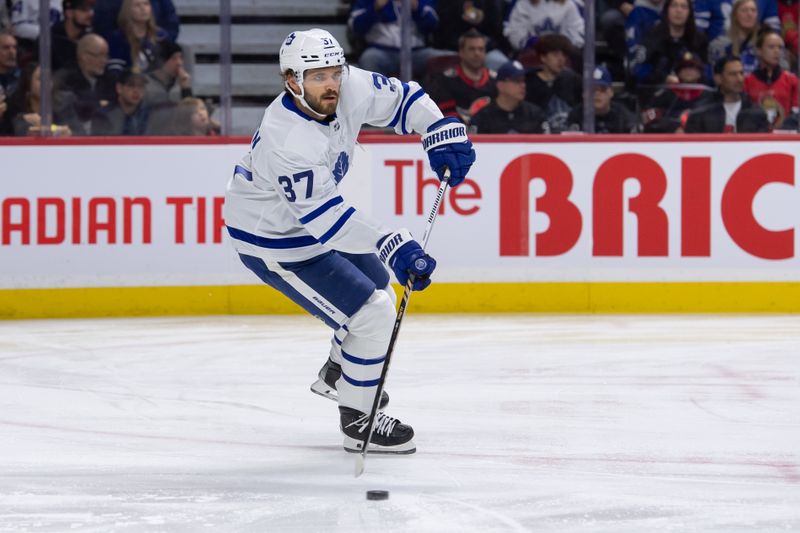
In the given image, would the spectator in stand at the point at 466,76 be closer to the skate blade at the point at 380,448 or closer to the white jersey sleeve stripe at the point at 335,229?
the skate blade at the point at 380,448

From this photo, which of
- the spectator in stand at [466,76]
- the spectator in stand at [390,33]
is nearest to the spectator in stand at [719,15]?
the spectator in stand at [466,76]

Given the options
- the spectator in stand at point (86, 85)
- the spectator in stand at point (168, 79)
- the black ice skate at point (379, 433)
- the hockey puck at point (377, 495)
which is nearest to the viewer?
the hockey puck at point (377, 495)

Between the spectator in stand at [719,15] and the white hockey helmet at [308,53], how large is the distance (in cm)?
422

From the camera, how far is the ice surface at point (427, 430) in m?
3.50

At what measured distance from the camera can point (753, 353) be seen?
6.22 m

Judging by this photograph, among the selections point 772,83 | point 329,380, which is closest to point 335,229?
point 329,380

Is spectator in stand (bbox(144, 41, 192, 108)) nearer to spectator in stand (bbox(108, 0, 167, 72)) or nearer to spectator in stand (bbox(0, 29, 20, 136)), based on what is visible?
spectator in stand (bbox(108, 0, 167, 72))

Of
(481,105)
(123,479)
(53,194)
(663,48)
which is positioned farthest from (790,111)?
(123,479)

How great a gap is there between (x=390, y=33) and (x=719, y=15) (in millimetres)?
1804

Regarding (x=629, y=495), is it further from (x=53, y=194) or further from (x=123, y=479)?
(x=53, y=194)

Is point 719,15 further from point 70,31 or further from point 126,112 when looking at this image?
point 70,31

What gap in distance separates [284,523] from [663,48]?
196 inches

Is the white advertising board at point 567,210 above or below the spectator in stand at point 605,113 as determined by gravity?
below

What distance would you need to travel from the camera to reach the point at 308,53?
3.94 m
